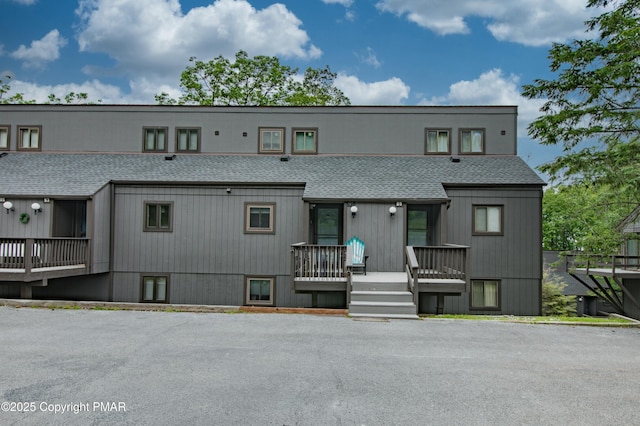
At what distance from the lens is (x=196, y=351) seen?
6488 millimetres

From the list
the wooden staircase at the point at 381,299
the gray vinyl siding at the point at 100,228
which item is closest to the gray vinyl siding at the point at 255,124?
the gray vinyl siding at the point at 100,228

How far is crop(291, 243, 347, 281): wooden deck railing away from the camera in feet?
35.9

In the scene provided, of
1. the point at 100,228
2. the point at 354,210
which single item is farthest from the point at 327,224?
the point at 100,228

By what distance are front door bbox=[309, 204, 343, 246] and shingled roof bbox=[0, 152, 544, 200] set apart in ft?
3.05

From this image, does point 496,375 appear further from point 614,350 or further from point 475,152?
point 475,152

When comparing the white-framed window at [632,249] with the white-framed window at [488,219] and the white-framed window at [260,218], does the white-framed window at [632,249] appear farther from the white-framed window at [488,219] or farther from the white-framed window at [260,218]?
the white-framed window at [260,218]

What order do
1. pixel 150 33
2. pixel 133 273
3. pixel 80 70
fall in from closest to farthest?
pixel 133 273 < pixel 80 70 < pixel 150 33

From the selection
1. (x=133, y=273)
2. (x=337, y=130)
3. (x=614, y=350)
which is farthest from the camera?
(x=337, y=130)

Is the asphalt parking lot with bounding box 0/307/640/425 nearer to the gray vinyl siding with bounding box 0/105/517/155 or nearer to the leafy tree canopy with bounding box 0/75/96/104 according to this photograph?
the gray vinyl siding with bounding box 0/105/517/155

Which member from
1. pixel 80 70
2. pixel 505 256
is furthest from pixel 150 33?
pixel 505 256

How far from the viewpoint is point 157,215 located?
13.6 m

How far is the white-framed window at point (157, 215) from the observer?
13516 mm

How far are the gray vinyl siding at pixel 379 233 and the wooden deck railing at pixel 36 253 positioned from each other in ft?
25.2

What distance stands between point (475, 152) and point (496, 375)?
10.9 meters
